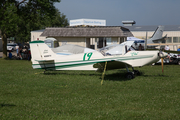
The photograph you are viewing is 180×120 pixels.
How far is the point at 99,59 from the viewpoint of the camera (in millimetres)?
10711

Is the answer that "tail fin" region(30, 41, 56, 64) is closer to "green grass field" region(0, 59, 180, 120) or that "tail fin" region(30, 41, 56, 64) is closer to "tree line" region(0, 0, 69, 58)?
"green grass field" region(0, 59, 180, 120)

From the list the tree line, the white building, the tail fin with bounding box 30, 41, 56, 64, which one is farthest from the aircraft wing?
the white building

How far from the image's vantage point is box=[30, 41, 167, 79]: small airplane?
34.4ft

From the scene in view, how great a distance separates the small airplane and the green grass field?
1.18 metres

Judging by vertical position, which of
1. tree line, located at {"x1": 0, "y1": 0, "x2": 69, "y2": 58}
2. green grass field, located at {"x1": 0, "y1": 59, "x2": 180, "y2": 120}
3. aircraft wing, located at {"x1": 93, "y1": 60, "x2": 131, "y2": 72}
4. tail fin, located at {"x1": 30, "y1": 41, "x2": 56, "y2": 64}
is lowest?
green grass field, located at {"x1": 0, "y1": 59, "x2": 180, "y2": 120}

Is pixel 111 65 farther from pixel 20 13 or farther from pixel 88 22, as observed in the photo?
pixel 88 22

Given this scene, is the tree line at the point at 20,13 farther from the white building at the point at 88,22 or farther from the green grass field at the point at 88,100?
the white building at the point at 88,22

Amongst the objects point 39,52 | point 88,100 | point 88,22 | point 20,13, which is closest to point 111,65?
point 39,52

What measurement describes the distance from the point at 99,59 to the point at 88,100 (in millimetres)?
4269

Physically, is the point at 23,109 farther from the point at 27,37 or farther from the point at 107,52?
the point at 27,37

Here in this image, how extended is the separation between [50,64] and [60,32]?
43.5 feet

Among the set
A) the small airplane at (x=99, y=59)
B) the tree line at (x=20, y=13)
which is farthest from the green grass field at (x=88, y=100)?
the tree line at (x=20, y=13)

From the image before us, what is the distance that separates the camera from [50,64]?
36.8 feet

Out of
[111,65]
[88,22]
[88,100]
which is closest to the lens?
[88,100]
